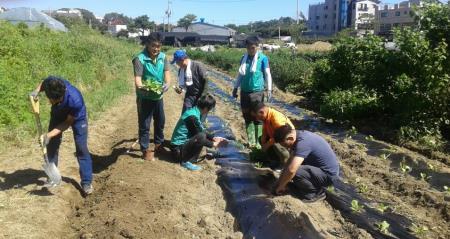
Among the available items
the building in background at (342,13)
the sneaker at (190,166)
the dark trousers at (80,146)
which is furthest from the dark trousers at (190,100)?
the building in background at (342,13)

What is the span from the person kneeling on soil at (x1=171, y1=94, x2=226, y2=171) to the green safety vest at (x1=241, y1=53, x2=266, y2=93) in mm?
1040

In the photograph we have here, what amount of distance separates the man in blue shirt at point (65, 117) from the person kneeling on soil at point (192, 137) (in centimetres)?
147

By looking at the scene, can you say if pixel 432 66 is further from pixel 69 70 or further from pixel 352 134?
pixel 69 70

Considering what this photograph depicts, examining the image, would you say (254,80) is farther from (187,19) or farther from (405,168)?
(187,19)

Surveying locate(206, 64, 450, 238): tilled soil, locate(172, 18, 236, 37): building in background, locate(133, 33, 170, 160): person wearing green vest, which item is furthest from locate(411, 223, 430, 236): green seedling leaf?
locate(172, 18, 236, 37): building in background

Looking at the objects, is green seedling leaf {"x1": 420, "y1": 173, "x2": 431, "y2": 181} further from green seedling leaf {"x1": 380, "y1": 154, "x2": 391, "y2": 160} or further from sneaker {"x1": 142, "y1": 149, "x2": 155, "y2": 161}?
sneaker {"x1": 142, "y1": 149, "x2": 155, "y2": 161}

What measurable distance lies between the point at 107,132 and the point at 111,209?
4235 millimetres

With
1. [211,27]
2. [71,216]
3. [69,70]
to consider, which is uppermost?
[211,27]

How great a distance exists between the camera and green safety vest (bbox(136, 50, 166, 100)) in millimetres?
5980

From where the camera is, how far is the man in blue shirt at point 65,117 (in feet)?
15.3

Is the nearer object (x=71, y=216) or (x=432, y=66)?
(x=71, y=216)

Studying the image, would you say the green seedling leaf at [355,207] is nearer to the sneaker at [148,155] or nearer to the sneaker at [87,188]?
the sneaker at [148,155]

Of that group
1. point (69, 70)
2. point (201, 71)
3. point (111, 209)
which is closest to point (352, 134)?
point (201, 71)

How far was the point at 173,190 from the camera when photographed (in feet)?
17.3
